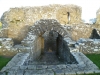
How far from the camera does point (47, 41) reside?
1870 centimetres

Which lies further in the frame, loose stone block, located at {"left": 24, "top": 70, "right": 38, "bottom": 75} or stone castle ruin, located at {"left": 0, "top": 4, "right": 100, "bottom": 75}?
stone castle ruin, located at {"left": 0, "top": 4, "right": 100, "bottom": 75}

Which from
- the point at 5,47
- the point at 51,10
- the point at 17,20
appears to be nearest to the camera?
the point at 5,47

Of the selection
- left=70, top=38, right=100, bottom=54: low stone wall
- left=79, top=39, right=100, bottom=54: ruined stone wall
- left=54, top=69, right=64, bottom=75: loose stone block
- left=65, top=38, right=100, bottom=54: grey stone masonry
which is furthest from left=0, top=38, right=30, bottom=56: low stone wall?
left=54, top=69, right=64, bottom=75: loose stone block

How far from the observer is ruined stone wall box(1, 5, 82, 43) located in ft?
51.6

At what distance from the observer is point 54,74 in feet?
17.7

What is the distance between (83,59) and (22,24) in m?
10.5

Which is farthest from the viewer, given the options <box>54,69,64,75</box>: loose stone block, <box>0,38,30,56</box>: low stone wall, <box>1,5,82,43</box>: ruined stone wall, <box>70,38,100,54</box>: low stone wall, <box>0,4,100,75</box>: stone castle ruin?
<box>1,5,82,43</box>: ruined stone wall

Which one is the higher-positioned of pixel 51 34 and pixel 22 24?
pixel 22 24

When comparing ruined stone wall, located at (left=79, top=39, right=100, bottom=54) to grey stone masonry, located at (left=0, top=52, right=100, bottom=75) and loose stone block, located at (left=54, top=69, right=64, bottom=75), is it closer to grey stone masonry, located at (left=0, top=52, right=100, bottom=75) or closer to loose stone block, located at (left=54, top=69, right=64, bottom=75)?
grey stone masonry, located at (left=0, top=52, right=100, bottom=75)

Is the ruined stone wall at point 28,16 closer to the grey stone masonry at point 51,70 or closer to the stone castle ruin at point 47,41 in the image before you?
the stone castle ruin at point 47,41

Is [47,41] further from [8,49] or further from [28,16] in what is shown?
[8,49]

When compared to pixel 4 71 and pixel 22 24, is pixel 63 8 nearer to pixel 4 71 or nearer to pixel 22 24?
pixel 22 24

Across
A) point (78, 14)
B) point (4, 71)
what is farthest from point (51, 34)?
point (4, 71)

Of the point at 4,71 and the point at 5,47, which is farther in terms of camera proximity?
the point at 5,47
